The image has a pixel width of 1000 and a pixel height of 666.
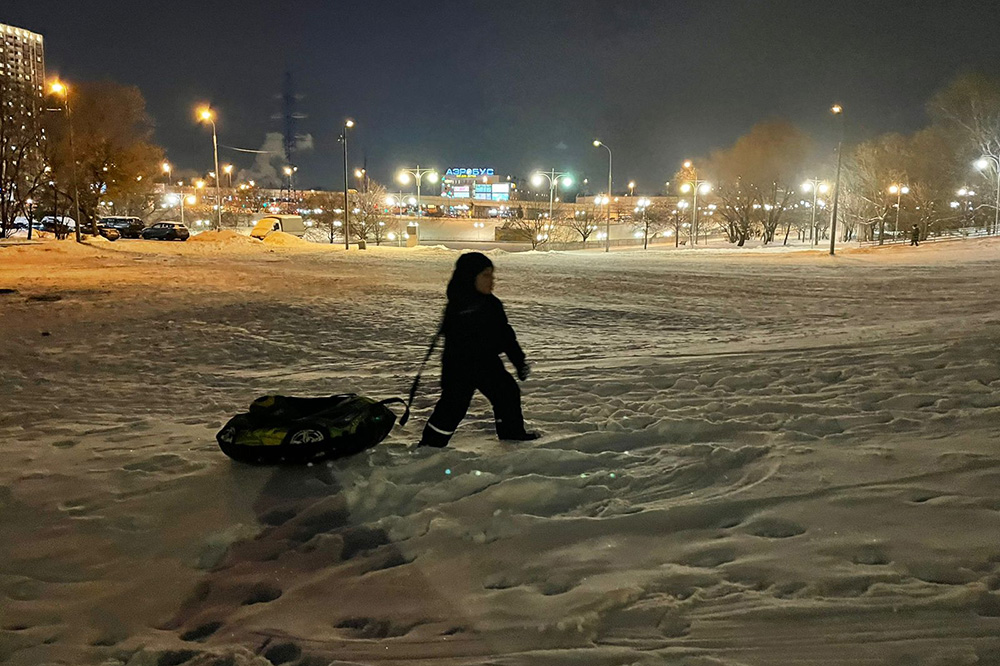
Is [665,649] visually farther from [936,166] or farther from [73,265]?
[936,166]

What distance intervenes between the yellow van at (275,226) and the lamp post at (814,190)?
124 ft

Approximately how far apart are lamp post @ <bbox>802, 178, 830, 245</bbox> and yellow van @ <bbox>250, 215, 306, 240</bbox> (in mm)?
37762

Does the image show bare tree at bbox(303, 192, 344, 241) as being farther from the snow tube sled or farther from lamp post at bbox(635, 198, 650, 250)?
the snow tube sled

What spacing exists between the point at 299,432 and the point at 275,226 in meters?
48.5

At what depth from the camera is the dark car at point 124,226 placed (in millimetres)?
55438

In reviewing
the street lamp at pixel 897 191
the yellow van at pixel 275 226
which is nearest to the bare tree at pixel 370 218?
the yellow van at pixel 275 226

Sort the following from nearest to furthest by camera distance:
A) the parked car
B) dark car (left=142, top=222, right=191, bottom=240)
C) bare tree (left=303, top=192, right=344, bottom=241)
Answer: dark car (left=142, top=222, right=191, bottom=240), the parked car, bare tree (left=303, top=192, right=344, bottom=241)

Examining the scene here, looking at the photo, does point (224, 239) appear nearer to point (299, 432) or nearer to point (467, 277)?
point (299, 432)

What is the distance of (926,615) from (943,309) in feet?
45.3

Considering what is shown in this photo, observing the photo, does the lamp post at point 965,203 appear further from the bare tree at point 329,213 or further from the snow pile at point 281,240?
the snow pile at point 281,240

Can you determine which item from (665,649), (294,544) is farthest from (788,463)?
(294,544)

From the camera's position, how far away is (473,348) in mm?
5793

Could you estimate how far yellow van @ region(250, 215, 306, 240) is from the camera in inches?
1933

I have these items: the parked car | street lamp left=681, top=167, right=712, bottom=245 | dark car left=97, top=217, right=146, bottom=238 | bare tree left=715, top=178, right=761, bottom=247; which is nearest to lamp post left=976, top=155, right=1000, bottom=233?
bare tree left=715, top=178, right=761, bottom=247
